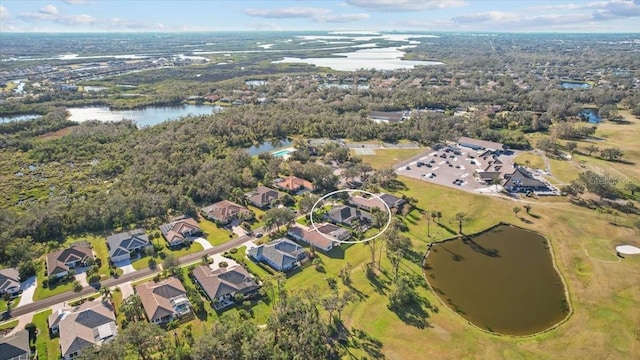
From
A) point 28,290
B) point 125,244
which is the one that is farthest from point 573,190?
point 28,290

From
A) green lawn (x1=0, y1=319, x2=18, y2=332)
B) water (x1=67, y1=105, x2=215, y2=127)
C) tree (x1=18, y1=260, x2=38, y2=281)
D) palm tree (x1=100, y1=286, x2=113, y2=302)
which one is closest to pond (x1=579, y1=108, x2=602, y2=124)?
water (x1=67, y1=105, x2=215, y2=127)

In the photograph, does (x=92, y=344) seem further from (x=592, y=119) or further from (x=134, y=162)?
(x=592, y=119)

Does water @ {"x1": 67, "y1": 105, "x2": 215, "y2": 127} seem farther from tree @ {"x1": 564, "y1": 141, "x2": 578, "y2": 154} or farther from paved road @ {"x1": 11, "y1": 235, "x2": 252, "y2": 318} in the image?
tree @ {"x1": 564, "y1": 141, "x2": 578, "y2": 154}

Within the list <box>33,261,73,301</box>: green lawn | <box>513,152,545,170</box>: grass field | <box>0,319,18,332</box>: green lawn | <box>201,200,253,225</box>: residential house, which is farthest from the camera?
<box>513,152,545,170</box>: grass field

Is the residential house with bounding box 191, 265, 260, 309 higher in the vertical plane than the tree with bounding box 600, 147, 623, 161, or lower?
higher

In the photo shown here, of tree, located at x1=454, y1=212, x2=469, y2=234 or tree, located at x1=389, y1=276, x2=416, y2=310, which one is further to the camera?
tree, located at x1=454, y1=212, x2=469, y2=234

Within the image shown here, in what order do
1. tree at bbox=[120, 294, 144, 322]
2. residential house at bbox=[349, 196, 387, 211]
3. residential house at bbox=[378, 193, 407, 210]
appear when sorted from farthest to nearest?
residential house at bbox=[378, 193, 407, 210] → residential house at bbox=[349, 196, 387, 211] → tree at bbox=[120, 294, 144, 322]
